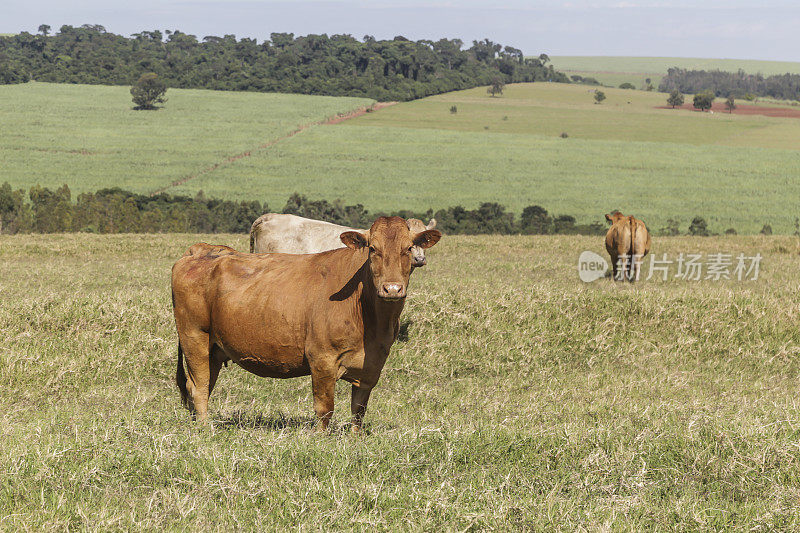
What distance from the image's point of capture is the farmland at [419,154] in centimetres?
8944

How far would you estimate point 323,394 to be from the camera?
23.2 ft

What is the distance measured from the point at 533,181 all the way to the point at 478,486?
98.8 metres

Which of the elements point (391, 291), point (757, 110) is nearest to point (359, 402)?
point (391, 291)

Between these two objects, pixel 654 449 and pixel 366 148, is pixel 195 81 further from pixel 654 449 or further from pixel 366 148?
pixel 654 449

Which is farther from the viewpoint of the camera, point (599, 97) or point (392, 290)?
point (599, 97)

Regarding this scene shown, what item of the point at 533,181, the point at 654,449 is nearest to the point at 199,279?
the point at 654,449

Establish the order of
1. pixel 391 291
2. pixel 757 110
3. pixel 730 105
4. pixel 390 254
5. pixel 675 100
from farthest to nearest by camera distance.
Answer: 1. pixel 675 100
2. pixel 730 105
3. pixel 757 110
4. pixel 390 254
5. pixel 391 291

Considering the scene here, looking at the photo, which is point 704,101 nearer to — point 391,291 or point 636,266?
point 636,266

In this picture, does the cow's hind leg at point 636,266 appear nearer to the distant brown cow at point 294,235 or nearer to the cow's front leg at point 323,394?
the distant brown cow at point 294,235

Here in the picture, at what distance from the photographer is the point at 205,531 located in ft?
15.7

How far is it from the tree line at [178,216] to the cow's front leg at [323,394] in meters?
48.3

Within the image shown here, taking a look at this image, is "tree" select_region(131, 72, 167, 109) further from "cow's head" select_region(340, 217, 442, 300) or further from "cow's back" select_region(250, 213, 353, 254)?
"cow's head" select_region(340, 217, 442, 300)

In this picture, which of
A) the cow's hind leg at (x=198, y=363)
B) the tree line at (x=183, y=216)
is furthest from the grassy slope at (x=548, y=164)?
the cow's hind leg at (x=198, y=363)

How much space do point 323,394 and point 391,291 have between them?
150 centimetres
